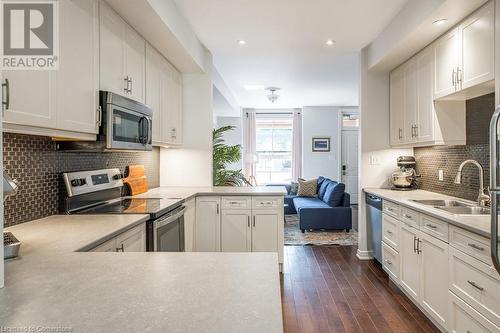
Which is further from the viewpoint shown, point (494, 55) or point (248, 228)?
point (248, 228)

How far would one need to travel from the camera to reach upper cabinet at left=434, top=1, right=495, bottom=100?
7.48 feet

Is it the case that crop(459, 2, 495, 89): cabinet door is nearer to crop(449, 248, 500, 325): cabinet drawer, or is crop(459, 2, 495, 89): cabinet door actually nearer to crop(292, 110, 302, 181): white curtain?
crop(449, 248, 500, 325): cabinet drawer

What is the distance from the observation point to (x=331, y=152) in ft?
28.2

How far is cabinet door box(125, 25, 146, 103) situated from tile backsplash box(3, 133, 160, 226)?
69 centimetres

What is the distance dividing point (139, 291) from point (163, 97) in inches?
112

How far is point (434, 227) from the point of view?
2.35 metres

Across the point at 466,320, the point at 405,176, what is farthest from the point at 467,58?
the point at 466,320

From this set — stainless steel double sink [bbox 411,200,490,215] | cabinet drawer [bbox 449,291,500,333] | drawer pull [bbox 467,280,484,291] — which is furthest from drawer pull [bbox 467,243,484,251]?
stainless steel double sink [bbox 411,200,490,215]

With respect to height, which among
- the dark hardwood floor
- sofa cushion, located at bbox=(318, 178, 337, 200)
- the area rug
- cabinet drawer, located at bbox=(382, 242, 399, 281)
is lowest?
the dark hardwood floor

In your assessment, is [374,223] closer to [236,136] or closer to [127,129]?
[127,129]

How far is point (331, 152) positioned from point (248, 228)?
5.50 m

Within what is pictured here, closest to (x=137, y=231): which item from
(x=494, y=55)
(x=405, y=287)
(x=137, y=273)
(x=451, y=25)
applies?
(x=137, y=273)

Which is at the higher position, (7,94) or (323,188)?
(7,94)

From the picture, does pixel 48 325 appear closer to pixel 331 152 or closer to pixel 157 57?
pixel 157 57
